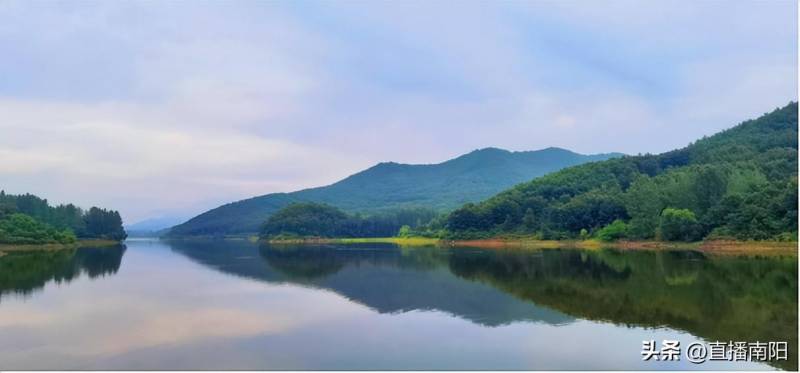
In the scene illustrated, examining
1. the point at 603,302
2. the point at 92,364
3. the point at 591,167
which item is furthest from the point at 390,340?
the point at 591,167

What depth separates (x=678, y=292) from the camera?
60.2 feet

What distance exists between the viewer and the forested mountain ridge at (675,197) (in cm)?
4184

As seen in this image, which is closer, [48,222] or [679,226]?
[679,226]

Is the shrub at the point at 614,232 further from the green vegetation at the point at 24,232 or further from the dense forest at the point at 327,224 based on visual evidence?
the green vegetation at the point at 24,232

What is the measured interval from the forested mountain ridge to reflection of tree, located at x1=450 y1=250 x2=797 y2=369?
1442 cm

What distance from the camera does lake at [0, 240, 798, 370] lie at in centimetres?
1092

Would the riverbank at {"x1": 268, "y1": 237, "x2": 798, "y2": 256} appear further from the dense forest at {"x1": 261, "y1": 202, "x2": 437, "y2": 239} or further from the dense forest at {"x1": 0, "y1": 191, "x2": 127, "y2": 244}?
the dense forest at {"x1": 0, "y1": 191, "x2": 127, "y2": 244}

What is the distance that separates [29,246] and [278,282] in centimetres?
4931

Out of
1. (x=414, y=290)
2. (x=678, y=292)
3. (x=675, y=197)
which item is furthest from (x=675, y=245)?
(x=414, y=290)

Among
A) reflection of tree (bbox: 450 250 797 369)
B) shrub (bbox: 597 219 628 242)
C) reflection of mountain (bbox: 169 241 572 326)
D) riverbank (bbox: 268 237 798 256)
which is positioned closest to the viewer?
reflection of tree (bbox: 450 250 797 369)

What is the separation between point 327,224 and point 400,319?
9858 cm

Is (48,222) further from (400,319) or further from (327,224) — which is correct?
(400,319)

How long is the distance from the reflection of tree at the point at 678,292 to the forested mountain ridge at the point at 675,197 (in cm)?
1442

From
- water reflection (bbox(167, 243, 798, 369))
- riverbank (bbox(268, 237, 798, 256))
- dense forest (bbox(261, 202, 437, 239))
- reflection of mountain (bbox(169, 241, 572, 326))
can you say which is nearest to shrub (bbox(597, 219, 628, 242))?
riverbank (bbox(268, 237, 798, 256))
